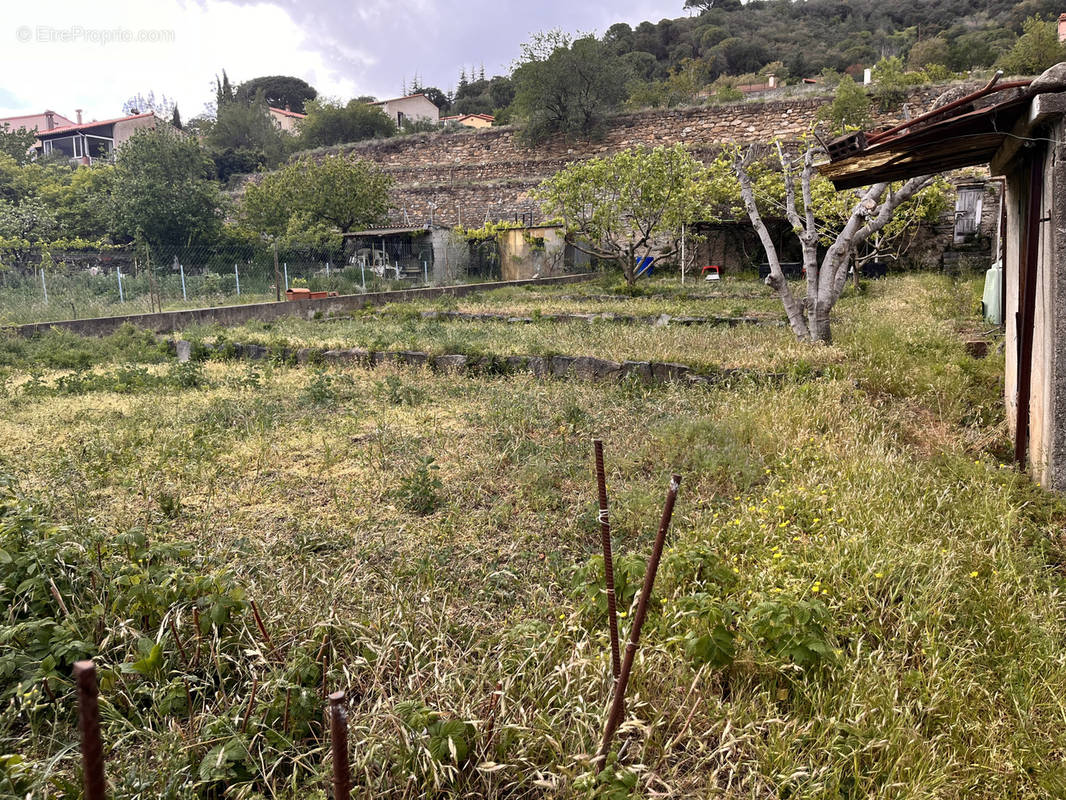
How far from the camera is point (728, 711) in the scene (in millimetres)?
2189

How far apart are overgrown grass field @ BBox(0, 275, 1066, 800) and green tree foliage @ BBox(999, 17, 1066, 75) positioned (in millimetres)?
27264

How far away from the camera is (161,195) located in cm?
2403

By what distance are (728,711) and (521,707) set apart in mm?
674

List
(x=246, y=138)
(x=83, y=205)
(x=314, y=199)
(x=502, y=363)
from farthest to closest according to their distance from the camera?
1. (x=246, y=138)
2. (x=83, y=205)
3. (x=314, y=199)
4. (x=502, y=363)

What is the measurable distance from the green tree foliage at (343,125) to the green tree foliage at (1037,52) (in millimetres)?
33071

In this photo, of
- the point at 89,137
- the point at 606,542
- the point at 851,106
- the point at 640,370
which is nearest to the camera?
the point at 606,542

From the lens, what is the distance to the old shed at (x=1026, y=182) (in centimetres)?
378

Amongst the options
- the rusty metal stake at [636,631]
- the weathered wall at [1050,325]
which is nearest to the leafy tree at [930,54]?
the weathered wall at [1050,325]

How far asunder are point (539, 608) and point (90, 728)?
2.29m

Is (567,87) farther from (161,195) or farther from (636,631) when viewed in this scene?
(636,631)

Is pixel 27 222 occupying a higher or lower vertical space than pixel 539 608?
higher

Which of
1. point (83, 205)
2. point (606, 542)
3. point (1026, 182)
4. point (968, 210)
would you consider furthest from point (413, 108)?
point (606, 542)

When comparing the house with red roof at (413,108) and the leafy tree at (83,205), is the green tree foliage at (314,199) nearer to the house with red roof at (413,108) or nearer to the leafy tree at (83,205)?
the leafy tree at (83,205)

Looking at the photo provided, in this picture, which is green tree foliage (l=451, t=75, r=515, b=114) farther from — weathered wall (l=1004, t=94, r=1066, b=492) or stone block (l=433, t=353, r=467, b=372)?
weathered wall (l=1004, t=94, r=1066, b=492)
